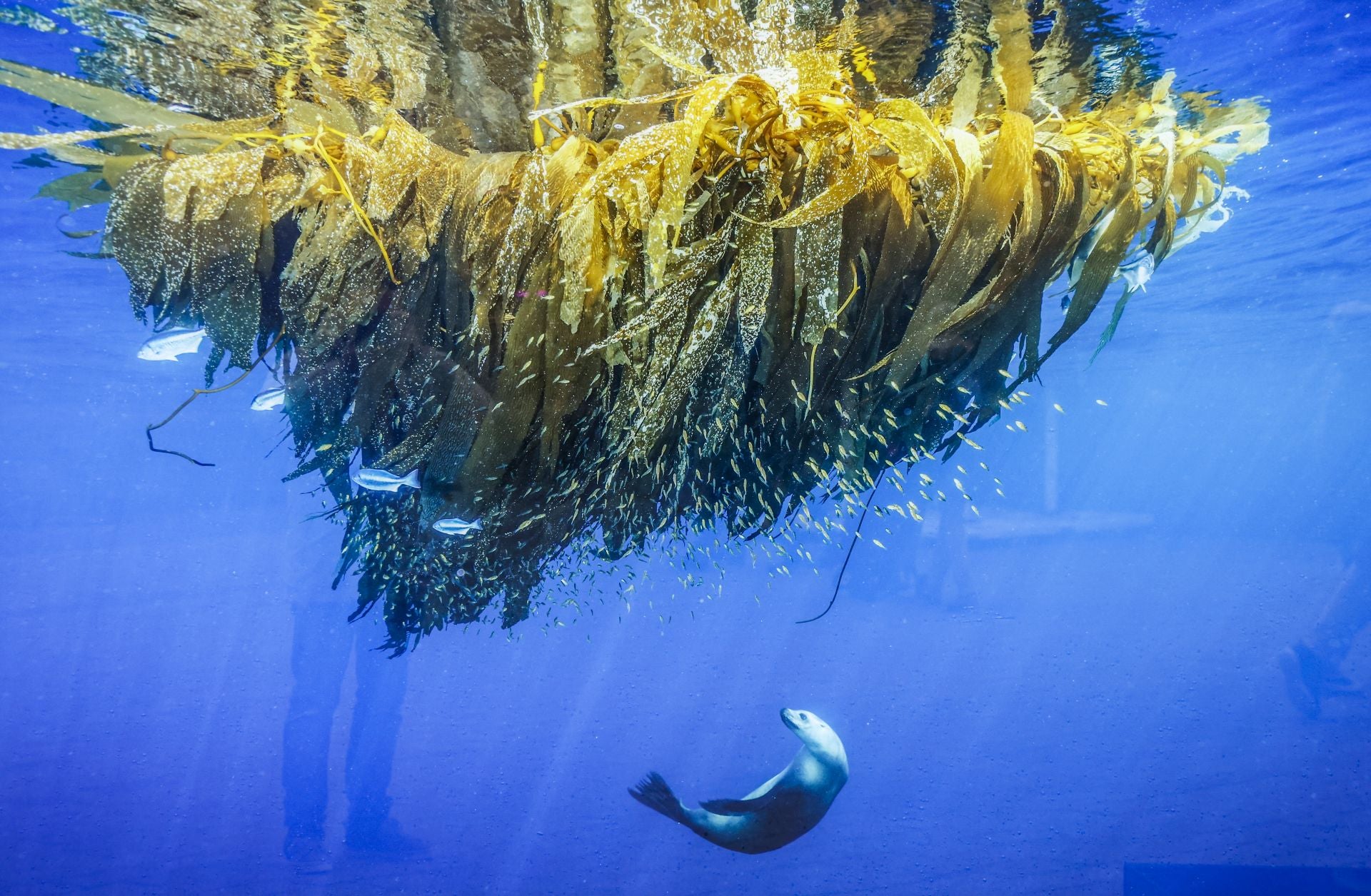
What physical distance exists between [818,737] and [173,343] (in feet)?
24.3

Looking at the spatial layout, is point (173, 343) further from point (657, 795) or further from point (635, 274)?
point (657, 795)

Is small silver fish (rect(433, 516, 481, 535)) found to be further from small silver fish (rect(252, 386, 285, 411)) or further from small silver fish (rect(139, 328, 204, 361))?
small silver fish (rect(139, 328, 204, 361))

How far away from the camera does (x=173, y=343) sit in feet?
9.34

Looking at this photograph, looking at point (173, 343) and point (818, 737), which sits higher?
point (173, 343)

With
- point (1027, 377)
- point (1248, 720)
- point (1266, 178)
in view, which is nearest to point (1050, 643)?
point (1248, 720)

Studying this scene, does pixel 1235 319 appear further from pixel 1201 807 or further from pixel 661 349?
pixel 661 349

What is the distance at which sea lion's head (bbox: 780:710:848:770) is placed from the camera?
7.68m

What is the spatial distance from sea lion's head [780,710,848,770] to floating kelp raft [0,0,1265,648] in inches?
220

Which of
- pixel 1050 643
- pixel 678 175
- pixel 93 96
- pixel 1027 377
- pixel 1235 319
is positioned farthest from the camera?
pixel 1050 643

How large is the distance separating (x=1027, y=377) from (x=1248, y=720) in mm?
27984

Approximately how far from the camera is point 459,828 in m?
13.2

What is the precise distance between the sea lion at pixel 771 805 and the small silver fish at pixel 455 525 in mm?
5771

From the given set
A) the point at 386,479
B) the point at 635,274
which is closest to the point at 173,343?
the point at 386,479

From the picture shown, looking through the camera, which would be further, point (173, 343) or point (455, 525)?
point (173, 343)
